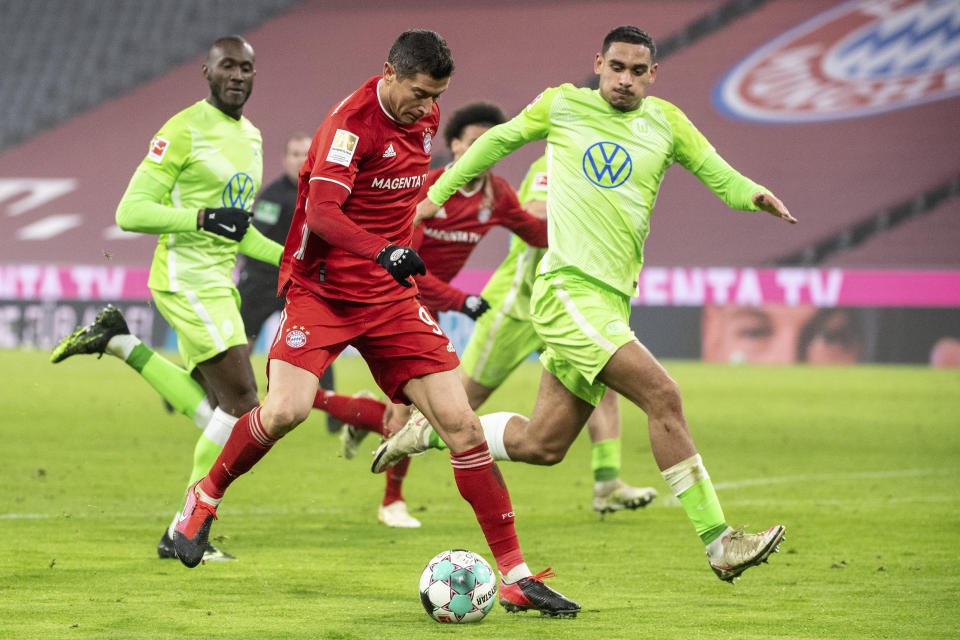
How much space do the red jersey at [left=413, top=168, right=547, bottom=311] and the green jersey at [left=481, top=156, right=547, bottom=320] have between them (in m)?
0.23

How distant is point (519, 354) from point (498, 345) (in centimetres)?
13

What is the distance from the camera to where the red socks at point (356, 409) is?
7547 millimetres

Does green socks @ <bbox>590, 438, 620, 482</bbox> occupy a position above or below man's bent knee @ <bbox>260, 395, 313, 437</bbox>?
below

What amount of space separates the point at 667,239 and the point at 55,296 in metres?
11.6

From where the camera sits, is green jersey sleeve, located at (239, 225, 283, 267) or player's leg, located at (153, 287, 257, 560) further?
green jersey sleeve, located at (239, 225, 283, 267)

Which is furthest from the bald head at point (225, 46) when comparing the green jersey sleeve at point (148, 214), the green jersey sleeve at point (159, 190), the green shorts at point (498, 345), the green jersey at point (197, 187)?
the green shorts at point (498, 345)

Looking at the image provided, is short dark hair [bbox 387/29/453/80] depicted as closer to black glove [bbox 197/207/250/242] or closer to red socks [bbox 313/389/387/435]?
black glove [bbox 197/207/250/242]

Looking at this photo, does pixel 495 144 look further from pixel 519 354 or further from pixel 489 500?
pixel 519 354

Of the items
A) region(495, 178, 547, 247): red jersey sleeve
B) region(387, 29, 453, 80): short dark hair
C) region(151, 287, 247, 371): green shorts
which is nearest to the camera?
region(387, 29, 453, 80): short dark hair

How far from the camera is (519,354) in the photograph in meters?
7.74

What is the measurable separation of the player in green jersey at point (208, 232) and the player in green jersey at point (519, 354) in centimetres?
147

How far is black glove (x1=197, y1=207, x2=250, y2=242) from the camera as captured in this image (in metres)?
5.92

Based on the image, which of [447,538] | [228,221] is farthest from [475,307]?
[228,221]

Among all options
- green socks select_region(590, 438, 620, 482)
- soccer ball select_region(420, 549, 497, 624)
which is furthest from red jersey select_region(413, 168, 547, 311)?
soccer ball select_region(420, 549, 497, 624)
